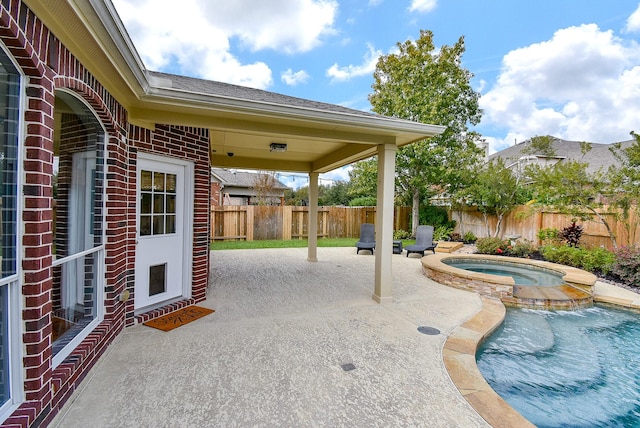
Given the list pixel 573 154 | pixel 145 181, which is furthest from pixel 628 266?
pixel 573 154

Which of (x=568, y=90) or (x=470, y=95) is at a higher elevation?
(x=568, y=90)

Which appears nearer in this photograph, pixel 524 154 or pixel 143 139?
pixel 143 139

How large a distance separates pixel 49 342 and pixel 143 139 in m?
2.66

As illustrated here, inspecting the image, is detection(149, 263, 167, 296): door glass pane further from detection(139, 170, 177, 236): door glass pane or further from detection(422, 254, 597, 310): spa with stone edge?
detection(422, 254, 597, 310): spa with stone edge

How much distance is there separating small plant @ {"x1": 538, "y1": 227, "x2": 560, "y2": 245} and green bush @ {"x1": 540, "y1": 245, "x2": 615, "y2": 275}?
1461mm

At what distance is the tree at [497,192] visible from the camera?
12008mm

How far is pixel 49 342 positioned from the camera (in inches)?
83.7

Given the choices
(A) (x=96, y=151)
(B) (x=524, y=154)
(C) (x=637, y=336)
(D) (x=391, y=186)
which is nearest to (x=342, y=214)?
(D) (x=391, y=186)

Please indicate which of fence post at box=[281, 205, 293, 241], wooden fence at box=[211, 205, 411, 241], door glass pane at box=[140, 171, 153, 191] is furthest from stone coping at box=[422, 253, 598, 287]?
wooden fence at box=[211, 205, 411, 241]

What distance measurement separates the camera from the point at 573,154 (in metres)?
22.4

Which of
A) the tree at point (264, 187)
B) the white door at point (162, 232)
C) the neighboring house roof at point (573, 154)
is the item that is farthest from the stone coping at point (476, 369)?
the tree at point (264, 187)

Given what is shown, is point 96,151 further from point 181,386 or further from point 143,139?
point 181,386

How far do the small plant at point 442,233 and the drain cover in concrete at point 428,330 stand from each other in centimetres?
1082

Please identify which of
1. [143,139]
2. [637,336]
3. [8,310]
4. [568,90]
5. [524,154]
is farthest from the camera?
[524,154]
